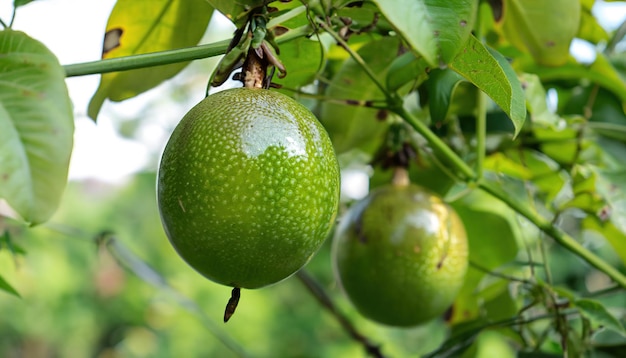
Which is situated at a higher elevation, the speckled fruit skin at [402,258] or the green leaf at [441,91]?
the green leaf at [441,91]

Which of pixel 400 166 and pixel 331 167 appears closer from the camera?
pixel 331 167

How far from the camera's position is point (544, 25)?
2.63 ft

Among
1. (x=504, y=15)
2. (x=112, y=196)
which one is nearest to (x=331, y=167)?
(x=504, y=15)

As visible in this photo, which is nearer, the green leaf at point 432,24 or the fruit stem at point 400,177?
the green leaf at point 432,24

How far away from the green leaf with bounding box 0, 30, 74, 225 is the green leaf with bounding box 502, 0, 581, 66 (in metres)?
0.56

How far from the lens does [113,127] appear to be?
170cm

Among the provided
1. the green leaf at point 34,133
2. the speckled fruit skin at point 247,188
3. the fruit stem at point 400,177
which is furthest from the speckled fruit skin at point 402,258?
the green leaf at point 34,133

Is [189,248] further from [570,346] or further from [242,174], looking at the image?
[570,346]

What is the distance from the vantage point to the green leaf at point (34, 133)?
371 millimetres

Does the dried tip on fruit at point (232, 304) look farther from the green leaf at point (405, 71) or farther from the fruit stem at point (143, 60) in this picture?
the green leaf at point (405, 71)

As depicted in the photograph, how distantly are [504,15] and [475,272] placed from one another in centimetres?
34

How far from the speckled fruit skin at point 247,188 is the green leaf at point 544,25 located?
40 cm

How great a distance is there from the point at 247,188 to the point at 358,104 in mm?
309

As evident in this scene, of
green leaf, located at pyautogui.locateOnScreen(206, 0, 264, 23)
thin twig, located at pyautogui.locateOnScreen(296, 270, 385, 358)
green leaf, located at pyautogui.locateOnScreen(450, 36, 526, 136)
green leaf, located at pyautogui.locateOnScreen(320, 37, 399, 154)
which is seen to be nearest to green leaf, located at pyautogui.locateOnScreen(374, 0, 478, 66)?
green leaf, located at pyautogui.locateOnScreen(450, 36, 526, 136)
